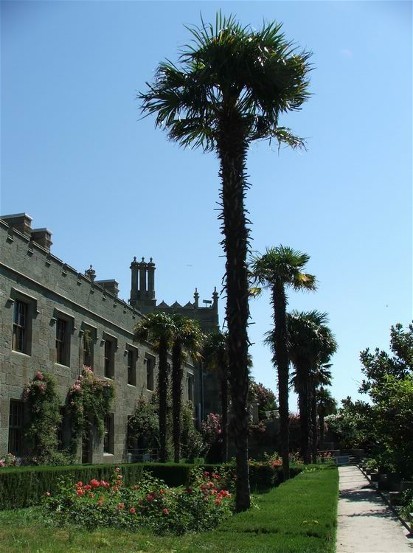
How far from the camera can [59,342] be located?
85.3 feet

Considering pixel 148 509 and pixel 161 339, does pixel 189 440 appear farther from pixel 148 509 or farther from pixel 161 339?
pixel 148 509

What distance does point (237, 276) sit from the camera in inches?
504

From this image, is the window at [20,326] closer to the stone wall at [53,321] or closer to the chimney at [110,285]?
the stone wall at [53,321]

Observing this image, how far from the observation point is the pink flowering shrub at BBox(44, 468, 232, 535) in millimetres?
11109

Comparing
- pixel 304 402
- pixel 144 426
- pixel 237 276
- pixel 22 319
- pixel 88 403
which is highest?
pixel 22 319

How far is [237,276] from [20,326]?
12.4m

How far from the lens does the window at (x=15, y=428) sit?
21469mm

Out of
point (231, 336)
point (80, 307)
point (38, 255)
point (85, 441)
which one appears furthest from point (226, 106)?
point (85, 441)

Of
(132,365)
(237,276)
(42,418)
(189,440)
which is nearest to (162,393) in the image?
(132,365)

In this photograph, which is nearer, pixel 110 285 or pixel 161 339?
pixel 161 339

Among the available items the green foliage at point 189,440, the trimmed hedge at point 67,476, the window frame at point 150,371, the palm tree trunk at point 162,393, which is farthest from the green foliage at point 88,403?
the green foliage at point 189,440

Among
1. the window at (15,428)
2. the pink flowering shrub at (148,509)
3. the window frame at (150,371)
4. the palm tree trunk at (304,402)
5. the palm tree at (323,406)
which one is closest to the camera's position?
the pink flowering shrub at (148,509)

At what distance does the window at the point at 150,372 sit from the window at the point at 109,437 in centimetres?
710

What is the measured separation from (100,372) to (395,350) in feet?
45.3
